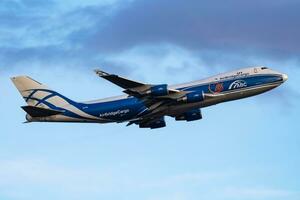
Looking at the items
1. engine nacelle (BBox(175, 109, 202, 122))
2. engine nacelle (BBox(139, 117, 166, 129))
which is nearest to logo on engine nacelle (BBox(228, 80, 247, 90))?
engine nacelle (BBox(175, 109, 202, 122))

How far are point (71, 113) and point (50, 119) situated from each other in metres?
3.07

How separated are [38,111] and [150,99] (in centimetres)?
1493

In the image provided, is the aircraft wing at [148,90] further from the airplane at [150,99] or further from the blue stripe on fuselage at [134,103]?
the blue stripe on fuselage at [134,103]

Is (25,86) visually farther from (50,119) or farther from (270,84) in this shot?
(270,84)

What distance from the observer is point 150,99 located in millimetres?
107062

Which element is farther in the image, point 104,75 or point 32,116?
point 32,116

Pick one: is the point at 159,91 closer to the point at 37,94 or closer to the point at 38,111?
the point at 38,111

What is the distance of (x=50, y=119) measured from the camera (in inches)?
4412

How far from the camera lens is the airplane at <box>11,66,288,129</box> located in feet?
346

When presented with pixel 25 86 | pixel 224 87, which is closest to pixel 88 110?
pixel 25 86

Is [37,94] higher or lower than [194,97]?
higher

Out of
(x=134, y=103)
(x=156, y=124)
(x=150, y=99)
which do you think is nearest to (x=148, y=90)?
(x=150, y=99)

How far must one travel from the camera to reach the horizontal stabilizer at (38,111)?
109m

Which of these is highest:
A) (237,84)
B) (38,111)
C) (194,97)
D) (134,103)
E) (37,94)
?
(37,94)
